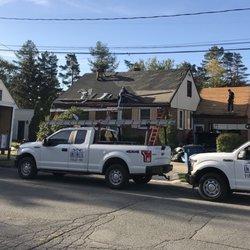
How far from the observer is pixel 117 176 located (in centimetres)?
1515

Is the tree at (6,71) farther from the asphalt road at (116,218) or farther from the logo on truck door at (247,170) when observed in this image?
the logo on truck door at (247,170)

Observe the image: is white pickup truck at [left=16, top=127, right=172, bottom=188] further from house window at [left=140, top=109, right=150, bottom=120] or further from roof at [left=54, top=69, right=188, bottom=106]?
roof at [left=54, top=69, right=188, bottom=106]

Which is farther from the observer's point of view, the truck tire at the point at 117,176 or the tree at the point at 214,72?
the tree at the point at 214,72

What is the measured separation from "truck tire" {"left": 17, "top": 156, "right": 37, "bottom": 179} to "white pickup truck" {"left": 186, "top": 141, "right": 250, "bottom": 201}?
18.6ft

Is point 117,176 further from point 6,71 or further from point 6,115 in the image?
point 6,71

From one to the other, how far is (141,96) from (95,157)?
25402mm

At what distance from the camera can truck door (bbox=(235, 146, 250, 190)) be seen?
12.9m

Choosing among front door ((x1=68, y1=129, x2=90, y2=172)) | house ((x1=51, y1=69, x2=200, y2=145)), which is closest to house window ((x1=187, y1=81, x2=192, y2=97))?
house ((x1=51, y1=69, x2=200, y2=145))

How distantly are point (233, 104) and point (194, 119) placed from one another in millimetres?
3364

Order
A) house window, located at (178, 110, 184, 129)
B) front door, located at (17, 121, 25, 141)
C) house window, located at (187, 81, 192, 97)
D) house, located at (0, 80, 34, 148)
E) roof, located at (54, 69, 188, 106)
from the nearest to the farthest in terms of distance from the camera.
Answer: house, located at (0, 80, 34, 148), roof, located at (54, 69, 188, 106), house window, located at (178, 110, 184, 129), house window, located at (187, 81, 192, 97), front door, located at (17, 121, 25, 141)

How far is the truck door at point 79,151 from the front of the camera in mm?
15891

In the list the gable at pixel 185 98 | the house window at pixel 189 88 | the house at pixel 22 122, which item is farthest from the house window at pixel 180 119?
the house at pixel 22 122

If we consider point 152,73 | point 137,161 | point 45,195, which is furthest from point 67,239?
point 152,73

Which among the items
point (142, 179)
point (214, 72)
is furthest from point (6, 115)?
point (214, 72)
